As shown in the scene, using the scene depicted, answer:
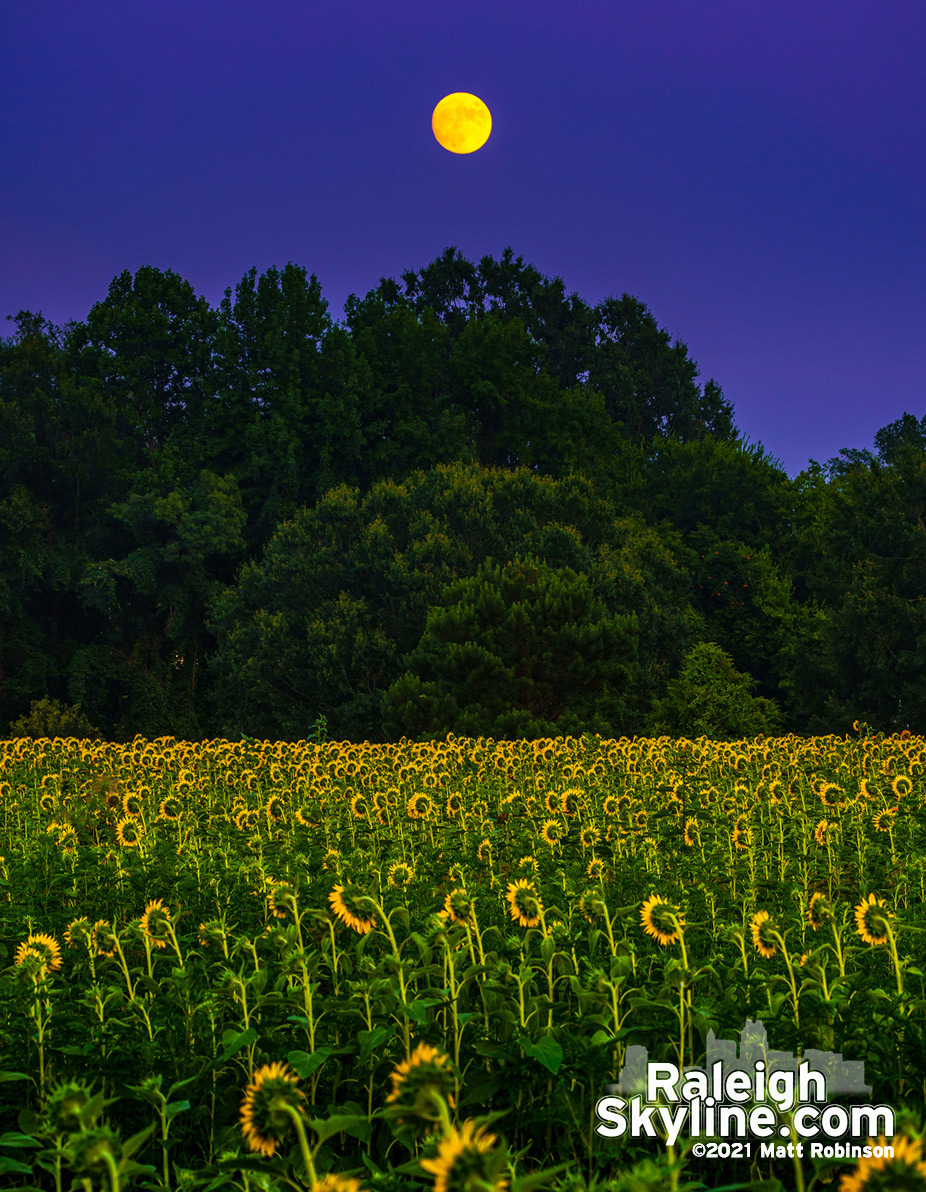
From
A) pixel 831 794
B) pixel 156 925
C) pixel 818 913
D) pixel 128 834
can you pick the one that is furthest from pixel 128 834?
pixel 831 794

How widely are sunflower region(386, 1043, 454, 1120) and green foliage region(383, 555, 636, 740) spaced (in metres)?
17.8

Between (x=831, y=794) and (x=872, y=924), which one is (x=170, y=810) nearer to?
(x=831, y=794)

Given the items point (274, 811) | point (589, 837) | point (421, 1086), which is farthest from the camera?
point (274, 811)

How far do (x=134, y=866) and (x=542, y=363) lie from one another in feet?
129

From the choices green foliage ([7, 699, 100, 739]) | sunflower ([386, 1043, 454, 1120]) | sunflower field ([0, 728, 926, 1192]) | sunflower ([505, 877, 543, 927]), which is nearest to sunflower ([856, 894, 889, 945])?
sunflower field ([0, 728, 926, 1192])

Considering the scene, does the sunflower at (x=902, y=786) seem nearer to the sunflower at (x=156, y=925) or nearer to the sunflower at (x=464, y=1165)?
the sunflower at (x=156, y=925)

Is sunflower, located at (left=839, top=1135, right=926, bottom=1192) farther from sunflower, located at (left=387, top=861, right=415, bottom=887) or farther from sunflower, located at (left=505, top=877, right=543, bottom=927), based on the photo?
sunflower, located at (left=387, top=861, right=415, bottom=887)

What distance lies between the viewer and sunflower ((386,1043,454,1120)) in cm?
165

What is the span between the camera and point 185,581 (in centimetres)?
3091

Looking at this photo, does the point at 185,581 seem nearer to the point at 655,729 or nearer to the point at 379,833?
the point at 655,729

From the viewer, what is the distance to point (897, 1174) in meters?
1.42

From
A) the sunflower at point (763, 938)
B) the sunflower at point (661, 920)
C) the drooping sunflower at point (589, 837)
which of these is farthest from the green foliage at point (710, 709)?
the sunflower at point (661, 920)

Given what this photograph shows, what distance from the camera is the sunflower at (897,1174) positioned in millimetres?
1410

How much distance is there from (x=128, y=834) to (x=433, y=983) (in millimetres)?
3788
